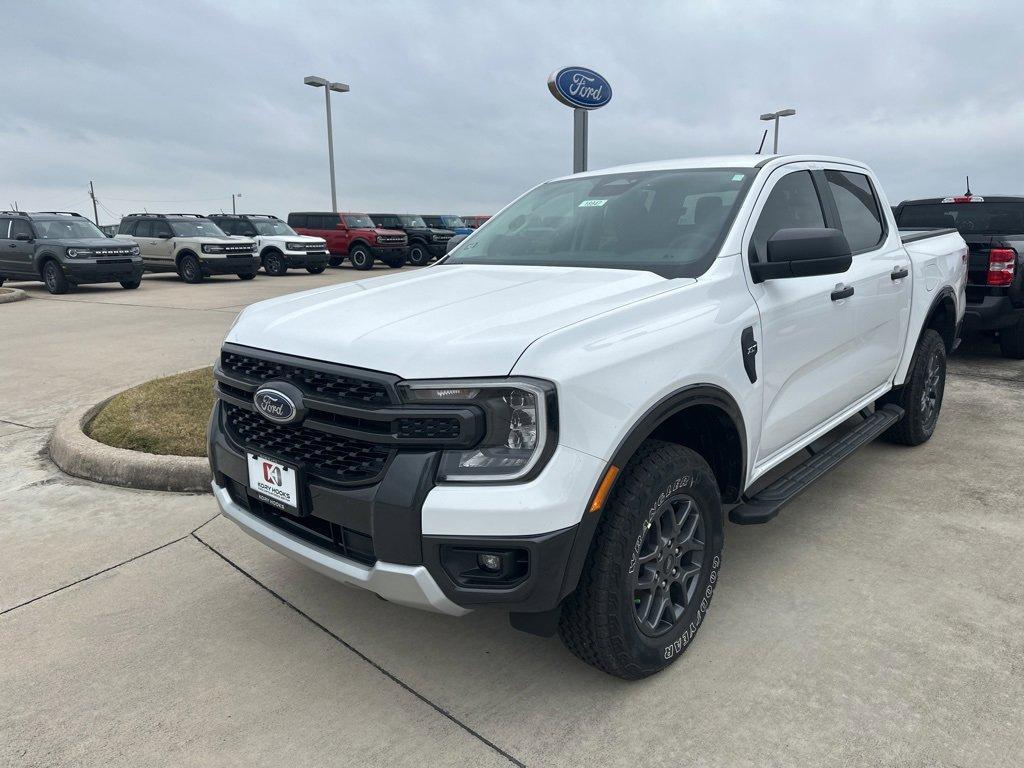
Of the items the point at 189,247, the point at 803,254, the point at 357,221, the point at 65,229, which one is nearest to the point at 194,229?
the point at 189,247

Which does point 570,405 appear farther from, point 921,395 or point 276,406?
point 921,395

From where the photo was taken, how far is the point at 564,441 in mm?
2076

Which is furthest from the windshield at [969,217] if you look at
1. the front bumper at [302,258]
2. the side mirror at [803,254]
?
the front bumper at [302,258]

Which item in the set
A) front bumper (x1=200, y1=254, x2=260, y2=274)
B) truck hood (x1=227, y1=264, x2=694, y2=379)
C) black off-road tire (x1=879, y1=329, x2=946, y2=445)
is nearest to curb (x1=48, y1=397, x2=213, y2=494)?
truck hood (x1=227, y1=264, x2=694, y2=379)

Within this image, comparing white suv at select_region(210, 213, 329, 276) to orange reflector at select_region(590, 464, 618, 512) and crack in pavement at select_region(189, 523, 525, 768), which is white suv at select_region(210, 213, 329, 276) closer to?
crack in pavement at select_region(189, 523, 525, 768)

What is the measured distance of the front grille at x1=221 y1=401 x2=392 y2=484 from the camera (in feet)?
7.29

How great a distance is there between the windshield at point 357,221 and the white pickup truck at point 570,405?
2086 cm

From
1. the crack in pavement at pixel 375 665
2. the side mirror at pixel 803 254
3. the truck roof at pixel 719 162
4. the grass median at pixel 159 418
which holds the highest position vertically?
the truck roof at pixel 719 162

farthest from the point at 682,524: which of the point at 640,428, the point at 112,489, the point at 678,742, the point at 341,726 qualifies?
the point at 112,489

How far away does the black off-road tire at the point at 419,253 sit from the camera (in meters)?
24.9

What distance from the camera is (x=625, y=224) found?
3344 millimetres

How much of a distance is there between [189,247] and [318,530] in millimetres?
18566

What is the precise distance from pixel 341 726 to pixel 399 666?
0.34 metres

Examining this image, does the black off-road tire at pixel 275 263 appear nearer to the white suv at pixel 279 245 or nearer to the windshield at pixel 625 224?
the white suv at pixel 279 245
